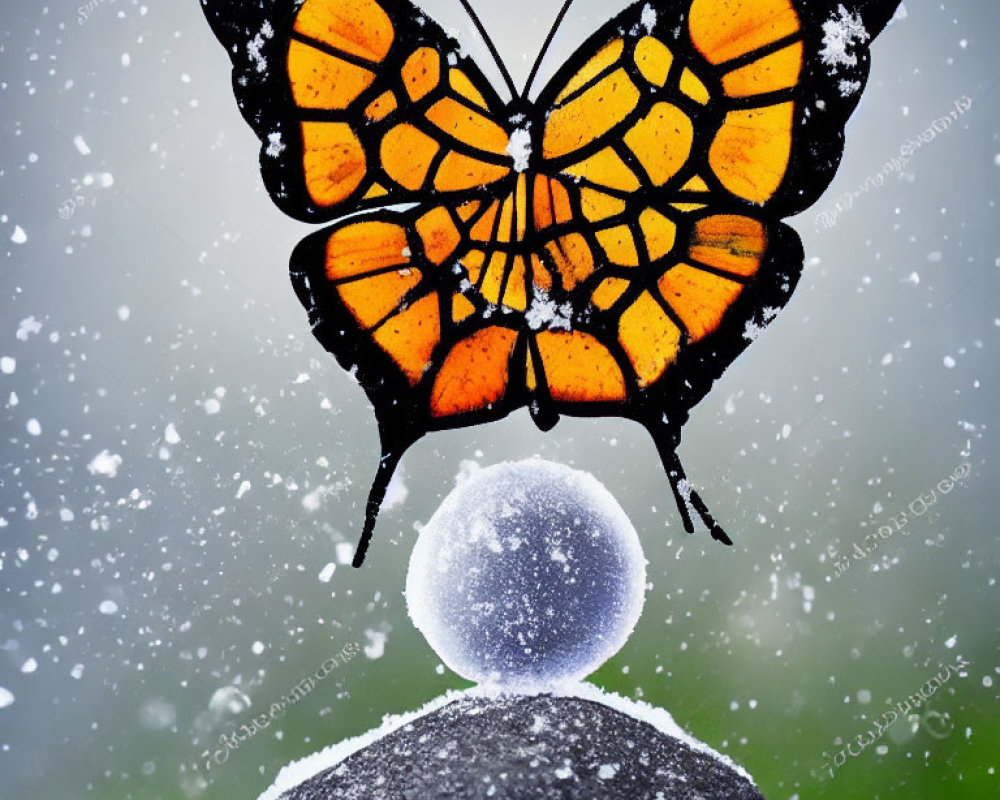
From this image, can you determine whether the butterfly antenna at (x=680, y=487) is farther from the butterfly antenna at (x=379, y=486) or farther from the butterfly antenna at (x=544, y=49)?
the butterfly antenna at (x=544, y=49)

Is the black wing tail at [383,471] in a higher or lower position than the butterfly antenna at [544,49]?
lower

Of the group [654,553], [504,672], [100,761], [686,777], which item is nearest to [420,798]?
[504,672]

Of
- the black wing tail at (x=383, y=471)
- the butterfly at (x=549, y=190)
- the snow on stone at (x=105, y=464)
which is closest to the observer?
the butterfly at (x=549, y=190)

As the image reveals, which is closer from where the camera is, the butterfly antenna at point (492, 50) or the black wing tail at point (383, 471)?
the butterfly antenna at point (492, 50)

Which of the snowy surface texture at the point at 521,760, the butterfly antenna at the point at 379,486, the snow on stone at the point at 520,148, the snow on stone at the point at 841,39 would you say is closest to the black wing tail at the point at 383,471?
the butterfly antenna at the point at 379,486

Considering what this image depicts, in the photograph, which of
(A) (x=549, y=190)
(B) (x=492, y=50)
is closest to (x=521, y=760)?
(A) (x=549, y=190)

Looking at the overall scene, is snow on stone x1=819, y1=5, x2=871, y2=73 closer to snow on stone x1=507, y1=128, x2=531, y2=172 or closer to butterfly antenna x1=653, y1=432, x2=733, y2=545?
snow on stone x1=507, y1=128, x2=531, y2=172

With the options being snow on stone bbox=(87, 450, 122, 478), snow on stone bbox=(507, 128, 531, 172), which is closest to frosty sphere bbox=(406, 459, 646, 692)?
snow on stone bbox=(507, 128, 531, 172)

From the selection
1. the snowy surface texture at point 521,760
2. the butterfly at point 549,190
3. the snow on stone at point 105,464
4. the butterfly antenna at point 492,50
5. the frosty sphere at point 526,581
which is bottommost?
the snowy surface texture at point 521,760

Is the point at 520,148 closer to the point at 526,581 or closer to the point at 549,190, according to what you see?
the point at 549,190
